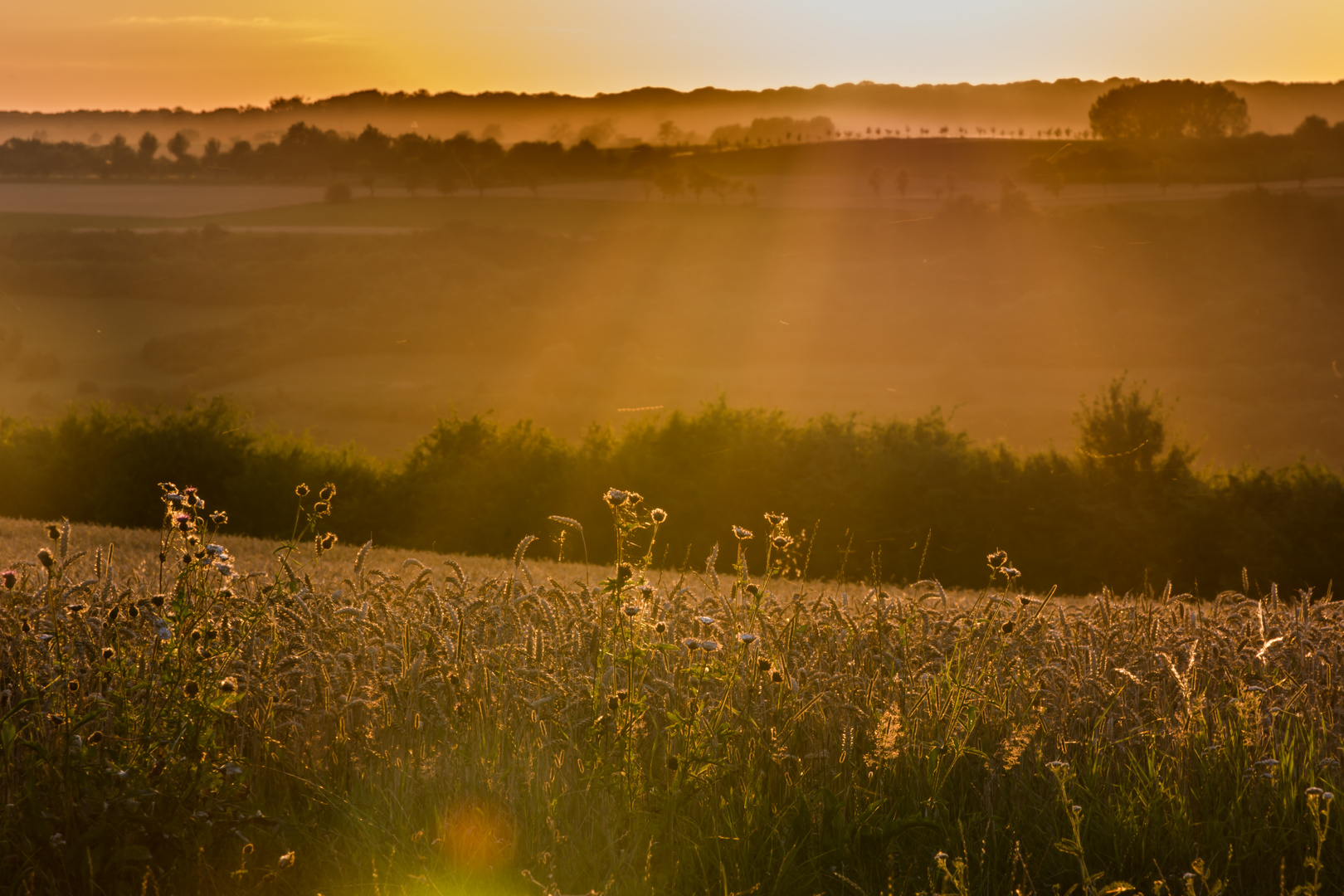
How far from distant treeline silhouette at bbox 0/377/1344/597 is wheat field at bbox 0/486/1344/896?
458 inches

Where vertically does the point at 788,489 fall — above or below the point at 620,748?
below

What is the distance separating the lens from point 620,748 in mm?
5062

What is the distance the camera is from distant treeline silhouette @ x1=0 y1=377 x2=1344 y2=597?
749 inches

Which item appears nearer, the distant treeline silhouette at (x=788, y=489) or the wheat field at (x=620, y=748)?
the wheat field at (x=620, y=748)

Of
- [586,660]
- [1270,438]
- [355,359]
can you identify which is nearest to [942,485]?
[586,660]

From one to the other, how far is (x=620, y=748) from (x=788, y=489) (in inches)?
594

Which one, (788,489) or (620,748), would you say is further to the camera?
(788,489)

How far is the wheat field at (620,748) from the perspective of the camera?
14.4 ft

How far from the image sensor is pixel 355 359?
2282 inches

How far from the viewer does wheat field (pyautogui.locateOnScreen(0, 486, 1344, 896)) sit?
14.4 feet

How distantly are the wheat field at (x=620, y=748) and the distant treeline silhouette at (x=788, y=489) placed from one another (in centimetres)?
1163

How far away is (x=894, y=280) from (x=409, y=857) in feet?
249

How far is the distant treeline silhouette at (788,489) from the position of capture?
19016mm

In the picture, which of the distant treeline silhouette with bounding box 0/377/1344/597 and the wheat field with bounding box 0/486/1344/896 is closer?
the wheat field with bounding box 0/486/1344/896
